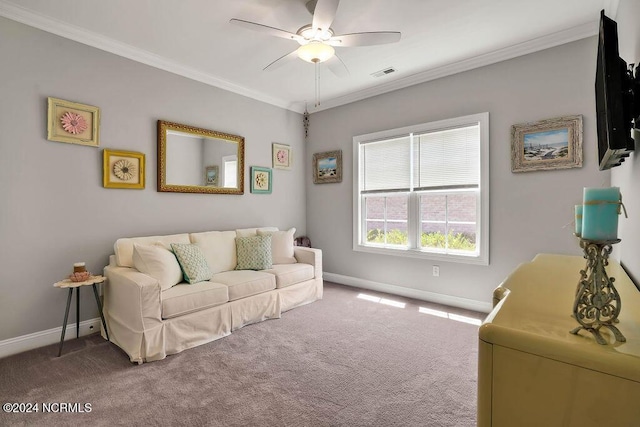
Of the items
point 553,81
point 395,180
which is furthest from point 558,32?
point 395,180

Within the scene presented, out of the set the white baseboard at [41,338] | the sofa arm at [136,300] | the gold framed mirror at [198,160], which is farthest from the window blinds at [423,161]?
the white baseboard at [41,338]

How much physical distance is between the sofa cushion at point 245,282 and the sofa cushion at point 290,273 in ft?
0.28

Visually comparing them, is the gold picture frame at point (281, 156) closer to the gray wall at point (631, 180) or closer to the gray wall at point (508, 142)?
the gray wall at point (508, 142)

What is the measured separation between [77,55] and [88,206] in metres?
1.43

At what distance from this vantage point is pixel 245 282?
10.4 feet

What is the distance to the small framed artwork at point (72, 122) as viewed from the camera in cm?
276

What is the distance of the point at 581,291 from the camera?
33.5 inches

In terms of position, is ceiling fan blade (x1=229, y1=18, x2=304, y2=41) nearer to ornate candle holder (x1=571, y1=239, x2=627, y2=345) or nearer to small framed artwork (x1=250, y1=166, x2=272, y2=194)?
small framed artwork (x1=250, y1=166, x2=272, y2=194)

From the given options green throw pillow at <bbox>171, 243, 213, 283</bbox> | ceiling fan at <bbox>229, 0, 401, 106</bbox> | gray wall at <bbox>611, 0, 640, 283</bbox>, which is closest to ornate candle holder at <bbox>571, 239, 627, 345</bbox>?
gray wall at <bbox>611, 0, 640, 283</bbox>

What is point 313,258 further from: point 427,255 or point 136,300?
point 136,300

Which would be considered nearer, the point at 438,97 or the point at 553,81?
the point at 553,81

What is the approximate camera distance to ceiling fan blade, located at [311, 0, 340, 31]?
2.08m

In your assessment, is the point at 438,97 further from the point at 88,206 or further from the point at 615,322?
the point at 88,206

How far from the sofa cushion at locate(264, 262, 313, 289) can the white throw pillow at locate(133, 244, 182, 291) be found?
1060mm
